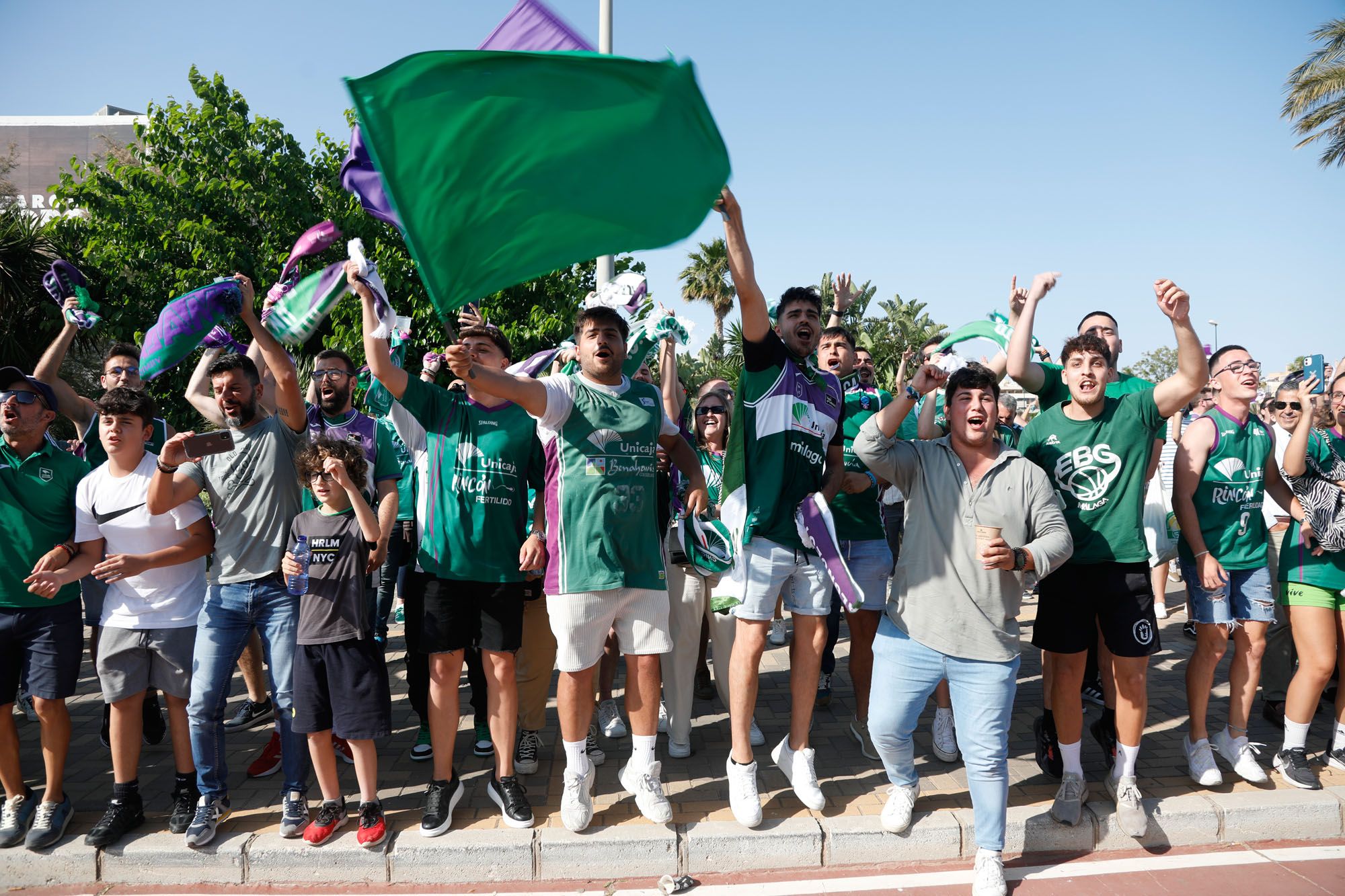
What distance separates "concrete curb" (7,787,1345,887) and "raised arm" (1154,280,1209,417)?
2037mm

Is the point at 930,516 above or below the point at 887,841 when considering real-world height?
above

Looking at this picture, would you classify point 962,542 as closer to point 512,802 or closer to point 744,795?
point 744,795

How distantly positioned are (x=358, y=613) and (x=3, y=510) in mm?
1846

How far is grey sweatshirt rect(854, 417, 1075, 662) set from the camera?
3.37m

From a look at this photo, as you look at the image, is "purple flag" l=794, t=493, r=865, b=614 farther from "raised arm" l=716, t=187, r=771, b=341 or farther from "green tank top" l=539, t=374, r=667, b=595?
"raised arm" l=716, t=187, r=771, b=341

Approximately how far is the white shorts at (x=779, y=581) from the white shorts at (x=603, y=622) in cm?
42

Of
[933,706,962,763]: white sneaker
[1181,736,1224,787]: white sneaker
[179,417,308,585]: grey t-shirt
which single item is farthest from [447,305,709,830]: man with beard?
[1181,736,1224,787]: white sneaker

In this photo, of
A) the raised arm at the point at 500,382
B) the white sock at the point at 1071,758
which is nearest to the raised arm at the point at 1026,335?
the white sock at the point at 1071,758

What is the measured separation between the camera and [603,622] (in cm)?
371

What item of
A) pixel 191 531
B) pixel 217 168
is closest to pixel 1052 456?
pixel 191 531

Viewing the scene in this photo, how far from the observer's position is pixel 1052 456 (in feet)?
12.7

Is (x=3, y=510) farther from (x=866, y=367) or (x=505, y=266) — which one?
(x=866, y=367)

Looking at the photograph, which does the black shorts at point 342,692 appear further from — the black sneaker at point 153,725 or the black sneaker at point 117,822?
the black sneaker at point 153,725

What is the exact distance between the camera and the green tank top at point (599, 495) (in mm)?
3631
